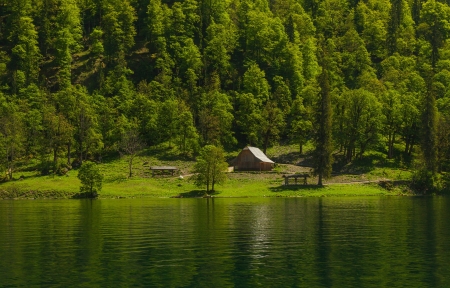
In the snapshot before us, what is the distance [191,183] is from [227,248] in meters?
81.1

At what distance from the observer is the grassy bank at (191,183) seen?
126938 mm

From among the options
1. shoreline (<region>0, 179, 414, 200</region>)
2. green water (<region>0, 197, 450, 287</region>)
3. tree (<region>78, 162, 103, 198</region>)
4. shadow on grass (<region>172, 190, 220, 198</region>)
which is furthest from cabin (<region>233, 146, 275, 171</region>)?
green water (<region>0, 197, 450, 287</region>)

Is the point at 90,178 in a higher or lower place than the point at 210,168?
lower

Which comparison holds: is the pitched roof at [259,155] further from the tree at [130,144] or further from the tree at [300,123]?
the tree at [130,144]

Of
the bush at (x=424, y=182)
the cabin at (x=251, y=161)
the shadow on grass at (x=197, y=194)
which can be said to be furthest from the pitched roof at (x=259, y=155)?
the bush at (x=424, y=182)

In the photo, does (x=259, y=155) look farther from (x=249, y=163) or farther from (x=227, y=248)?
(x=227, y=248)

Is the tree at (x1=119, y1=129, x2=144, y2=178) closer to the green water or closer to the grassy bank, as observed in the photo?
the grassy bank

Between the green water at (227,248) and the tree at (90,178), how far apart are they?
1249 inches

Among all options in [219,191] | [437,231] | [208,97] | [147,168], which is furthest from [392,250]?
[208,97]

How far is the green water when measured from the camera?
134 ft

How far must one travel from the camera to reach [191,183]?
440ft

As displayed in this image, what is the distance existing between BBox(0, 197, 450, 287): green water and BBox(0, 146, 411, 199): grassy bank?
3654 cm

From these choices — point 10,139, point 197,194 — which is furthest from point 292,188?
point 10,139

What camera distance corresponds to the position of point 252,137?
6324 inches
